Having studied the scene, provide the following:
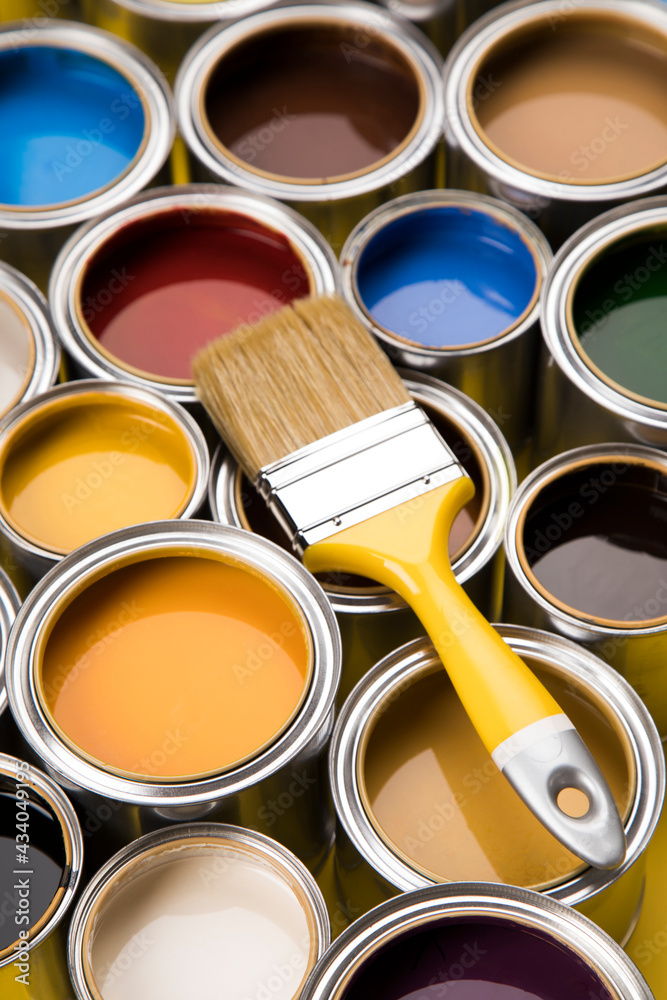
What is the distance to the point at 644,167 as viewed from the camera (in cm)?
300

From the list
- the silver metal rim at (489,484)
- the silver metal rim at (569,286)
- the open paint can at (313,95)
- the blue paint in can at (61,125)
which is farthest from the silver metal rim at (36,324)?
the silver metal rim at (569,286)

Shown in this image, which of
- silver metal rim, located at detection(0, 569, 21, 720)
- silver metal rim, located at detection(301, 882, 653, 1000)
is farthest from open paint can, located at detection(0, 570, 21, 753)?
silver metal rim, located at detection(301, 882, 653, 1000)

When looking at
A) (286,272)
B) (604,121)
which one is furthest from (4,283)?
(604,121)

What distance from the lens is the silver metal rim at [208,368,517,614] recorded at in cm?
243

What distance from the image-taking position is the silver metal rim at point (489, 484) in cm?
243

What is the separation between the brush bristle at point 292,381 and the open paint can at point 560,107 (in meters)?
0.67

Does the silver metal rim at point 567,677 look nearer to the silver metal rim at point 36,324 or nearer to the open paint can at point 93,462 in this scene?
the open paint can at point 93,462

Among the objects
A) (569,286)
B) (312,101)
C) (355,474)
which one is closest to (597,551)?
(355,474)

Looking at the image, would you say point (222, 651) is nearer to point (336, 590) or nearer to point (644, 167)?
point (336, 590)

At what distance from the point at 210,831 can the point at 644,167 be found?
6.56 feet

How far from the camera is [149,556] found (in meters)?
2.39

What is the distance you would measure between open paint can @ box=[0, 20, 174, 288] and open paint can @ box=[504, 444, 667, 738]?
1356mm

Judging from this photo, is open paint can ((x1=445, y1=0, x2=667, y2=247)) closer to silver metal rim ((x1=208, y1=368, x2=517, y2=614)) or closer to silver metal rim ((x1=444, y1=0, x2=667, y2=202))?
silver metal rim ((x1=444, y1=0, x2=667, y2=202))

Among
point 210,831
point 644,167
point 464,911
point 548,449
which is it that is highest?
point 644,167
